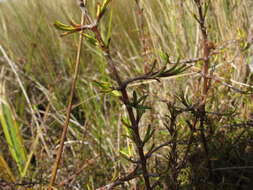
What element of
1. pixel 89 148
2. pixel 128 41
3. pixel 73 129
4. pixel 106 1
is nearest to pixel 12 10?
pixel 128 41

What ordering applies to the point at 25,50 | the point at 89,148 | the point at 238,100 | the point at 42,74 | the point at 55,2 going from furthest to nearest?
the point at 55,2 → the point at 25,50 → the point at 42,74 → the point at 89,148 → the point at 238,100

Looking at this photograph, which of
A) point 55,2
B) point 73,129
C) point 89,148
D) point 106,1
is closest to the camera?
point 106,1

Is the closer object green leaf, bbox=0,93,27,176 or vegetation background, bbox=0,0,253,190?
vegetation background, bbox=0,0,253,190

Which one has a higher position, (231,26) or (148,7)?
(148,7)

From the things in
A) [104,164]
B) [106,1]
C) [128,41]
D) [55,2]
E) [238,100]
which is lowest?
[104,164]

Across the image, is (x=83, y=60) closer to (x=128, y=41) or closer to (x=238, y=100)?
(x=128, y=41)

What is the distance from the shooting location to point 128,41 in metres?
1.87

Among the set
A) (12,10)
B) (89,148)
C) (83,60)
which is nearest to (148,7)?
(89,148)

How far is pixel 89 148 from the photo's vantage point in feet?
3.58

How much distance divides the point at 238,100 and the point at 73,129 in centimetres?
69

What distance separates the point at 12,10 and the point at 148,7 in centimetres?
187

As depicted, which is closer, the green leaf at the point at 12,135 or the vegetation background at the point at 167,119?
the vegetation background at the point at 167,119

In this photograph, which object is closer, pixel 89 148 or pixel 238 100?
pixel 238 100

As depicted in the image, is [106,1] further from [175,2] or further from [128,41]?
[128,41]
